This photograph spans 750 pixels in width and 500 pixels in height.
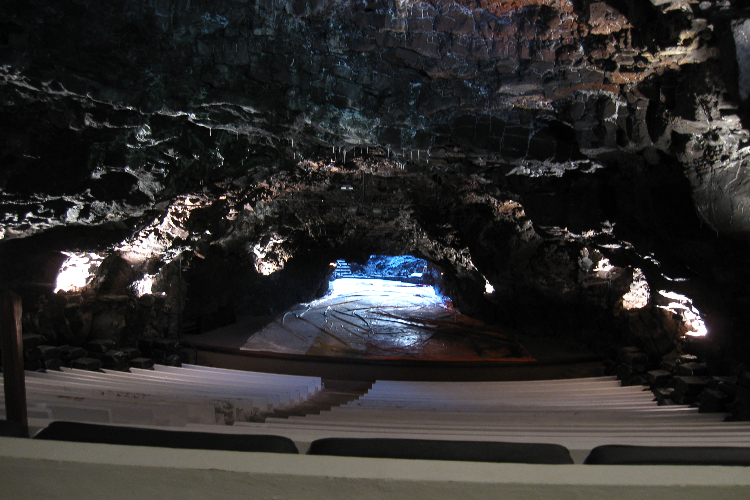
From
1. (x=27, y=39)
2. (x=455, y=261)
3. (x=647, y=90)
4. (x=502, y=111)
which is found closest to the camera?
(x=27, y=39)

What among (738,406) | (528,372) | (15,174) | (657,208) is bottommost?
(528,372)

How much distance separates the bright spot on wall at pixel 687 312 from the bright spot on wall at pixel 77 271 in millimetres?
10218

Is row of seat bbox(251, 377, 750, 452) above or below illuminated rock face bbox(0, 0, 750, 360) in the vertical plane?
below

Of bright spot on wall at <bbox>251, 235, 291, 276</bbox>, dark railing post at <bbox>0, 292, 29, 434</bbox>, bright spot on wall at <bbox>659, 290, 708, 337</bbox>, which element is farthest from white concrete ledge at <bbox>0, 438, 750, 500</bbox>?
bright spot on wall at <bbox>251, 235, 291, 276</bbox>

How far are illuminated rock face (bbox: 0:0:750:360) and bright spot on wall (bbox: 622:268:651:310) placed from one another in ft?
2.11

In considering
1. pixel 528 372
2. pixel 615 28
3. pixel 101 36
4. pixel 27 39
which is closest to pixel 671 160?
pixel 615 28

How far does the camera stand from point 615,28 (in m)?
3.99

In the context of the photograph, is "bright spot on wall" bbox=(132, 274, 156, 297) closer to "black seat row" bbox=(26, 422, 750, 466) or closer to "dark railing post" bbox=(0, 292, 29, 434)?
"dark railing post" bbox=(0, 292, 29, 434)

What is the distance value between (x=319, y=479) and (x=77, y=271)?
7767mm

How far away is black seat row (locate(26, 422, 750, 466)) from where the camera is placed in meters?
1.53

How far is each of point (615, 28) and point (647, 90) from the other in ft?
2.56

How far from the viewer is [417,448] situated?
5.27ft

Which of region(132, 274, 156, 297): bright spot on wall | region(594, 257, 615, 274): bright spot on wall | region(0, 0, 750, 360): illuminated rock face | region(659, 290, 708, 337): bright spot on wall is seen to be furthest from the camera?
region(132, 274, 156, 297): bright spot on wall

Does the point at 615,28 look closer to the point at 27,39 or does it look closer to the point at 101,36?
the point at 101,36
